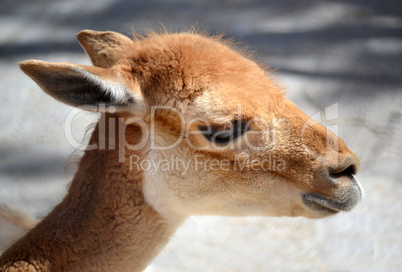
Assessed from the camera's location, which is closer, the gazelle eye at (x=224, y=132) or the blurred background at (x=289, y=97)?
the gazelle eye at (x=224, y=132)

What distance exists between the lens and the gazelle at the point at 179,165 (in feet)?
7.49

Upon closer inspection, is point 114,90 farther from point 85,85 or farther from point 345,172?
point 345,172

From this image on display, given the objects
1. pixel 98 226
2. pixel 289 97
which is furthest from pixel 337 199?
pixel 289 97

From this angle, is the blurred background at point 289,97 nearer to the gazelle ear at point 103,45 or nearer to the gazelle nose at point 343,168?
the gazelle ear at point 103,45

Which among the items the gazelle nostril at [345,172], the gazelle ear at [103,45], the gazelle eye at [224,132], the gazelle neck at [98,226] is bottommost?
the gazelle neck at [98,226]

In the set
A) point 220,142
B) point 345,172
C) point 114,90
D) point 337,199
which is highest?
point 114,90

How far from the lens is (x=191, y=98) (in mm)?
2293

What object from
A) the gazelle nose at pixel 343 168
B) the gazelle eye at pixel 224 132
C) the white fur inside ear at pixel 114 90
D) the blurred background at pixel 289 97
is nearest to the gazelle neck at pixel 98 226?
the white fur inside ear at pixel 114 90

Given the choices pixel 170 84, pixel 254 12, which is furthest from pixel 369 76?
pixel 170 84

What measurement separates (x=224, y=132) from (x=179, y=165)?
0.99 feet

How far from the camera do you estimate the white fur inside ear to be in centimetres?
201

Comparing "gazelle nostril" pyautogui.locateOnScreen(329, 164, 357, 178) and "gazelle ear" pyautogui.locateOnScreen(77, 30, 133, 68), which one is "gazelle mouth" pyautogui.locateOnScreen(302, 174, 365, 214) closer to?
"gazelle nostril" pyautogui.locateOnScreen(329, 164, 357, 178)

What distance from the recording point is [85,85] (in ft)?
6.81

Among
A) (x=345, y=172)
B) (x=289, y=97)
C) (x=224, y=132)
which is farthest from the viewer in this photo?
(x=289, y=97)
